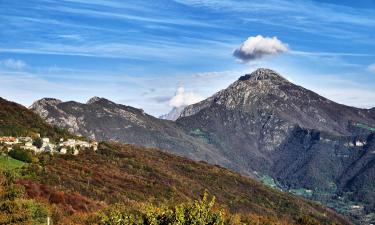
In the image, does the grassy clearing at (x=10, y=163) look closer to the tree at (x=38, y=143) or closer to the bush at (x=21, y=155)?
the bush at (x=21, y=155)

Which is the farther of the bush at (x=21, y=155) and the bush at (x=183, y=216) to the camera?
the bush at (x=21, y=155)

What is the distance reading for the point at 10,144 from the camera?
559ft

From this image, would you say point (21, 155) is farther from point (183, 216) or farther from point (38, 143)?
point (183, 216)

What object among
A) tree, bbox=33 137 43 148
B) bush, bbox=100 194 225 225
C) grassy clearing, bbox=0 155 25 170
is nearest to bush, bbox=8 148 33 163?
grassy clearing, bbox=0 155 25 170

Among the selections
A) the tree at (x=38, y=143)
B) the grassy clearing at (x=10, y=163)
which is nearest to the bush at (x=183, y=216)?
the grassy clearing at (x=10, y=163)

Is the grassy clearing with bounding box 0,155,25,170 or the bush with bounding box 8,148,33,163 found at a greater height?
the bush with bounding box 8,148,33,163

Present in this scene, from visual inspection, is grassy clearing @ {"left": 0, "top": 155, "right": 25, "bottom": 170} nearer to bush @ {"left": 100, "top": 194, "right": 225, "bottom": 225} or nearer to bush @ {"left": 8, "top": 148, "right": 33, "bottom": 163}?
bush @ {"left": 8, "top": 148, "right": 33, "bottom": 163}

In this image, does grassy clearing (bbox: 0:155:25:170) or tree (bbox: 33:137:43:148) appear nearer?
grassy clearing (bbox: 0:155:25:170)

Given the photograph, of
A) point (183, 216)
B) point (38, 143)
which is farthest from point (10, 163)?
point (183, 216)

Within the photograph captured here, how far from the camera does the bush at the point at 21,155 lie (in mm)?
155875

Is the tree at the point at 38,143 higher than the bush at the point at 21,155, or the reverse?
the tree at the point at 38,143

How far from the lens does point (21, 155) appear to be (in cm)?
15700

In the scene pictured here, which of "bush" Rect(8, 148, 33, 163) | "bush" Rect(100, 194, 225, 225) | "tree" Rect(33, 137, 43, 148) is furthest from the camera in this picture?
"tree" Rect(33, 137, 43, 148)

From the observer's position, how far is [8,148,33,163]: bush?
511ft
